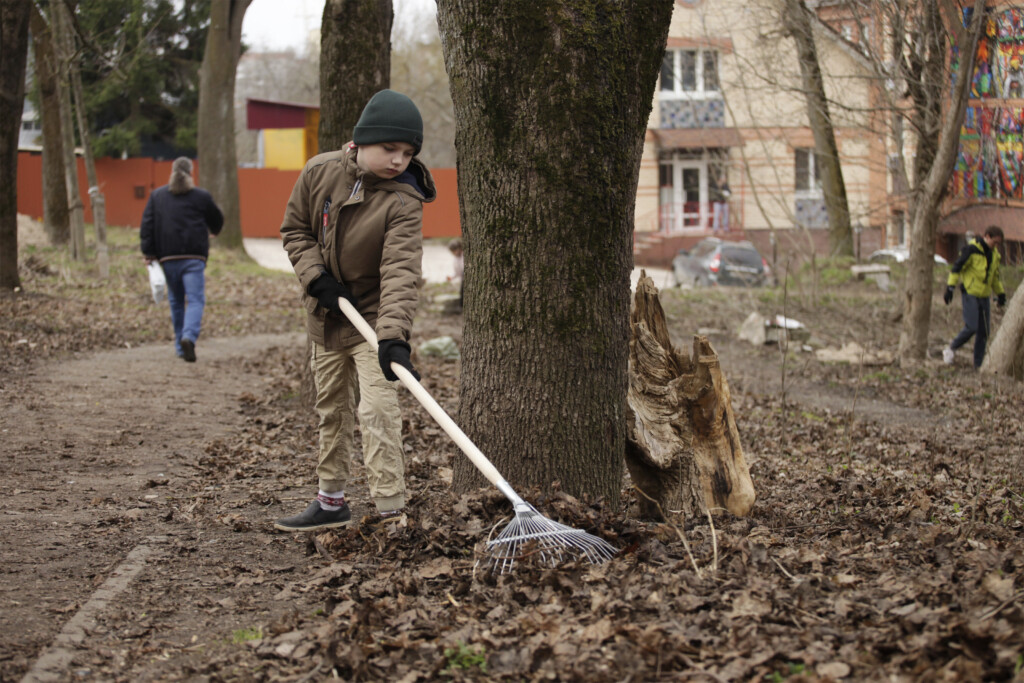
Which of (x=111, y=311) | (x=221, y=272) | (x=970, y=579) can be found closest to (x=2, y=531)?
(x=970, y=579)

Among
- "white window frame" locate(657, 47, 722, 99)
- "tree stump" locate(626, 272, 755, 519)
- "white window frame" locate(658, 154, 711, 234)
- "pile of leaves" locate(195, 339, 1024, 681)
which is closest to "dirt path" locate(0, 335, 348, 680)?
"pile of leaves" locate(195, 339, 1024, 681)

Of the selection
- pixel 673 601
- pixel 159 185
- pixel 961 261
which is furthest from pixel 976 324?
pixel 159 185

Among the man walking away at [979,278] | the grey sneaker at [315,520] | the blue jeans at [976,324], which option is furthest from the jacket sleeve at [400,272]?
the man walking away at [979,278]

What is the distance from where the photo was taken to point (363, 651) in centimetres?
305

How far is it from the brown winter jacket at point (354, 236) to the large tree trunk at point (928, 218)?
28.9 feet

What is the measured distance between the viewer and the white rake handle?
147 inches

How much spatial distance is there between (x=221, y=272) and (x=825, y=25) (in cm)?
1255

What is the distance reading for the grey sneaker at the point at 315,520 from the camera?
4570mm

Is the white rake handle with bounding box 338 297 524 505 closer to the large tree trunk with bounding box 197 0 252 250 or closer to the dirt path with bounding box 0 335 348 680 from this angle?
the dirt path with bounding box 0 335 348 680

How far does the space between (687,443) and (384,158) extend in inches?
78.6

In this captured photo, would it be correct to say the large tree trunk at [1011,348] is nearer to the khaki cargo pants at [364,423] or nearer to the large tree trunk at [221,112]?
the khaki cargo pants at [364,423]

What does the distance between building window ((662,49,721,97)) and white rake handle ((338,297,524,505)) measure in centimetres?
1556

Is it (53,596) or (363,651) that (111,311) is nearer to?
(53,596)

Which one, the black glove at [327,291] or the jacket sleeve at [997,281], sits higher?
the black glove at [327,291]
